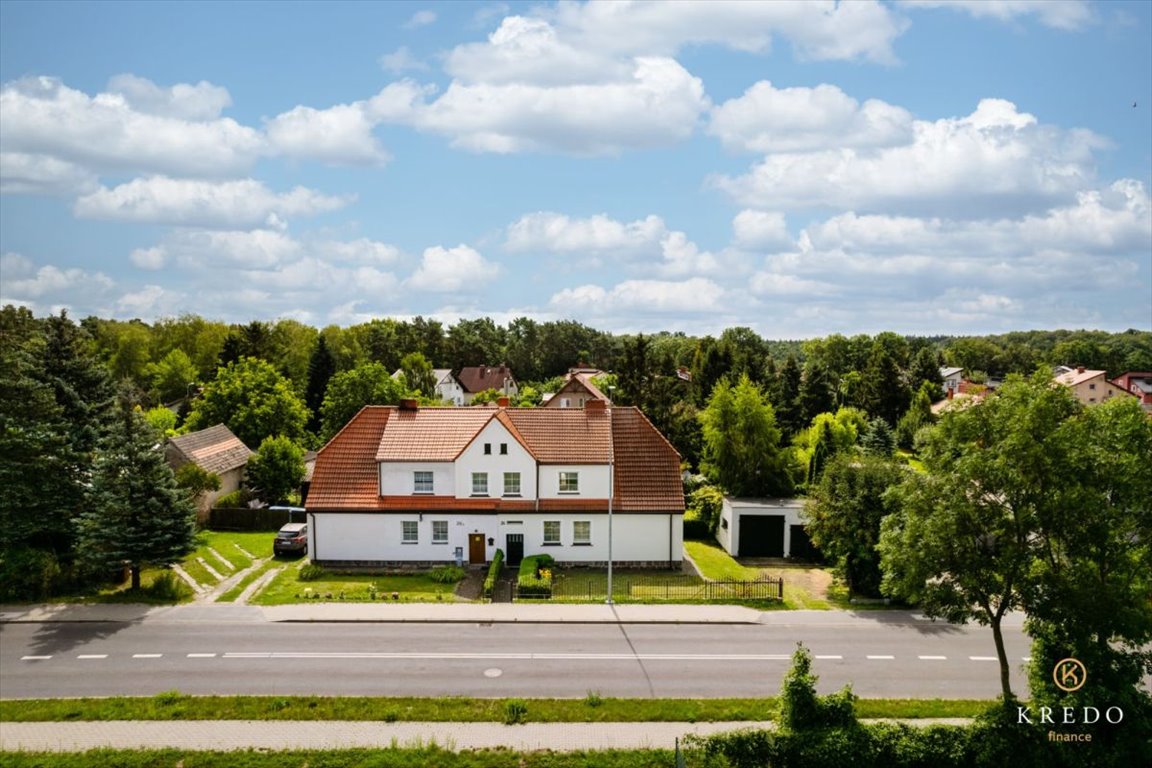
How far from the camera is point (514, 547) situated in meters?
35.6

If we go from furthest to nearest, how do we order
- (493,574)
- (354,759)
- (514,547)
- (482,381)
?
(482,381), (514,547), (493,574), (354,759)

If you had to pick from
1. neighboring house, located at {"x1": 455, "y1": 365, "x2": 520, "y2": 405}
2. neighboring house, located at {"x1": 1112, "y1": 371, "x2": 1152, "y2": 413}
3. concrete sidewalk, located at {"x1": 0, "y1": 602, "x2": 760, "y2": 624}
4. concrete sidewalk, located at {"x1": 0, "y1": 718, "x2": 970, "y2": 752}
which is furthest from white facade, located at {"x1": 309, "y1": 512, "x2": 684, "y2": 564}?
neighboring house, located at {"x1": 1112, "y1": 371, "x2": 1152, "y2": 413}

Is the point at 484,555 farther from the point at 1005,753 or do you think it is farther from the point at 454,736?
the point at 1005,753

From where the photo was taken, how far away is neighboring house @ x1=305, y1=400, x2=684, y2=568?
116 ft

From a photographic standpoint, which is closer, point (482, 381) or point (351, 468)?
point (351, 468)

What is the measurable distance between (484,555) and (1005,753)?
74.9 ft

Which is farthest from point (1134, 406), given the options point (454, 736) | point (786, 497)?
point (786, 497)

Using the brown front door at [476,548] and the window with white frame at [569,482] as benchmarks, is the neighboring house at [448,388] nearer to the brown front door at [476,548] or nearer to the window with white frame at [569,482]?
the brown front door at [476,548]

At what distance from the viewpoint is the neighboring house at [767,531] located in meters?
37.8

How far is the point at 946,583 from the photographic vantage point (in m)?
20.1

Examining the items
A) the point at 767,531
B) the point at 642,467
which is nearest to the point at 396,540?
the point at 642,467

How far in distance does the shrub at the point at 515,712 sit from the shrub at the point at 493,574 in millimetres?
10224

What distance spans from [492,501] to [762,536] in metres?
13.8

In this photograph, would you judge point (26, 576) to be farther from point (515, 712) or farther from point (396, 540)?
point (515, 712)
